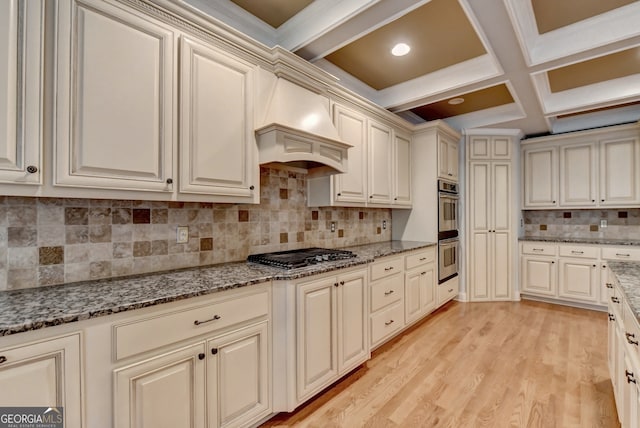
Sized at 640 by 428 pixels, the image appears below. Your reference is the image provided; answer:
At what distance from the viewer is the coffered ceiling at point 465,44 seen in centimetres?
200

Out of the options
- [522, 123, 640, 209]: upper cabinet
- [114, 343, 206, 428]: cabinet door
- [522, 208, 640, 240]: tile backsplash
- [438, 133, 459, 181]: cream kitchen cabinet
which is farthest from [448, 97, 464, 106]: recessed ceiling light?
[114, 343, 206, 428]: cabinet door

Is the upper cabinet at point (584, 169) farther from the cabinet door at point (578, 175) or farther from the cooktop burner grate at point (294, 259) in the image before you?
the cooktop burner grate at point (294, 259)

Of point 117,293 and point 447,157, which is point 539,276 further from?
point 117,293

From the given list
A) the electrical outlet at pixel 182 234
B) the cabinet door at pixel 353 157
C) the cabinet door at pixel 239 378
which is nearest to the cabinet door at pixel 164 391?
the cabinet door at pixel 239 378

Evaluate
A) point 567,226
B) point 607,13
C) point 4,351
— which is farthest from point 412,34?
point 567,226

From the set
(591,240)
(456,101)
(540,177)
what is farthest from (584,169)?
(456,101)

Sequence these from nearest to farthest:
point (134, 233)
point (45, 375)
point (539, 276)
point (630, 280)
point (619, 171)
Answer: point (45, 375)
point (630, 280)
point (134, 233)
point (619, 171)
point (539, 276)

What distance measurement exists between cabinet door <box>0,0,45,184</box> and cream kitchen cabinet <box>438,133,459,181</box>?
351 cm

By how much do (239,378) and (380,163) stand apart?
7.69ft

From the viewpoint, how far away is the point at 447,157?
12.6 ft

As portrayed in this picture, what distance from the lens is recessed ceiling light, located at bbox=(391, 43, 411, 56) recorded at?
248cm

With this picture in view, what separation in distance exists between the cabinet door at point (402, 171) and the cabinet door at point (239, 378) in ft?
7.39

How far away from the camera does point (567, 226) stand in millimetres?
4348

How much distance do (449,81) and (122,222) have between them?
9.49 ft
